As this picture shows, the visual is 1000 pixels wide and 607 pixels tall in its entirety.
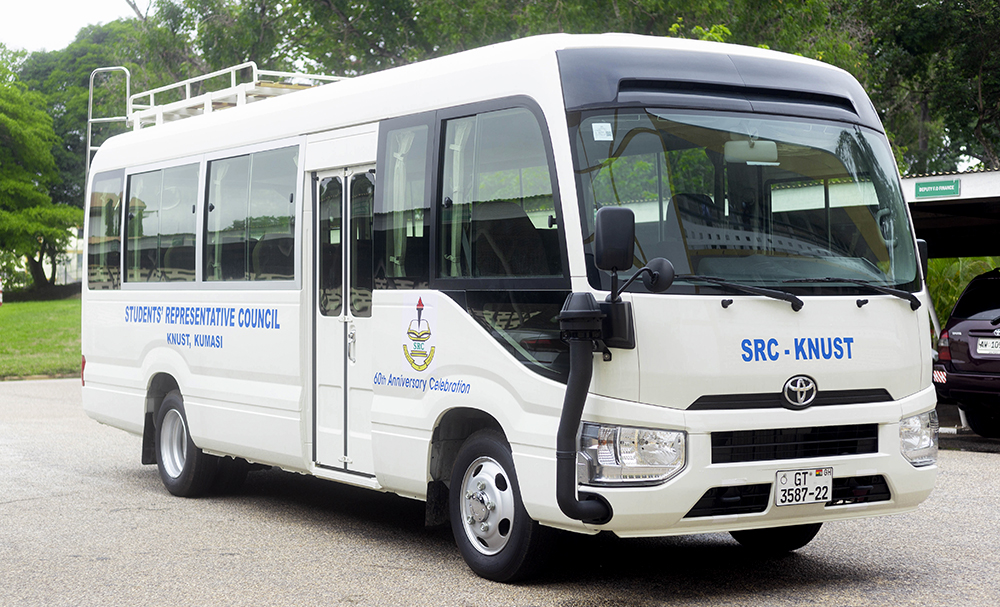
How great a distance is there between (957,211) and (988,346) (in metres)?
4.30

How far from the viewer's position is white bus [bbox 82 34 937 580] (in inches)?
238

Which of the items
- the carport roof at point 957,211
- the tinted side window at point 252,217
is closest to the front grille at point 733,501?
the tinted side window at point 252,217

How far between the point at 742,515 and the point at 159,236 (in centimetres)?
625

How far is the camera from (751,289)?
6152mm

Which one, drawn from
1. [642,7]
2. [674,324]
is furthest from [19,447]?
[642,7]

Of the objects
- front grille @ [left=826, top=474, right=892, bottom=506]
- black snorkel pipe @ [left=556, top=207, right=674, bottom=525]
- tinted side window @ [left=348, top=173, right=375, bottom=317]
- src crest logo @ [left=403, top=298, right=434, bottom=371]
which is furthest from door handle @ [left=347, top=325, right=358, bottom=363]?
front grille @ [left=826, top=474, right=892, bottom=506]

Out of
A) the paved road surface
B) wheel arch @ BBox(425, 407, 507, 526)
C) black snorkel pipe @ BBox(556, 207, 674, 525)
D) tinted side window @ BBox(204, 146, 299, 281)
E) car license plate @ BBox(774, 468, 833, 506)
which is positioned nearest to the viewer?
black snorkel pipe @ BBox(556, 207, 674, 525)

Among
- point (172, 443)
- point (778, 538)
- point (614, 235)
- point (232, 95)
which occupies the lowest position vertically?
point (778, 538)

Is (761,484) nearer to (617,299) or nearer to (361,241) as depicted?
(617,299)

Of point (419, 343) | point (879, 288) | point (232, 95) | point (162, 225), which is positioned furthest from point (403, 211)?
point (232, 95)

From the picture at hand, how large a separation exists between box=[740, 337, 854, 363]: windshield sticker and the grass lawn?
866 inches

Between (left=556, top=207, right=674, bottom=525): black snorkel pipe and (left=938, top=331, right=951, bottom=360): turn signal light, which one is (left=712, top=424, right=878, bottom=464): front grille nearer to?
(left=556, top=207, right=674, bottom=525): black snorkel pipe

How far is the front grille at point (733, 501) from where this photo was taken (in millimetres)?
6102

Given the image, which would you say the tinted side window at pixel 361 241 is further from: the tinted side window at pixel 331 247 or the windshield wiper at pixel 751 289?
the windshield wiper at pixel 751 289
